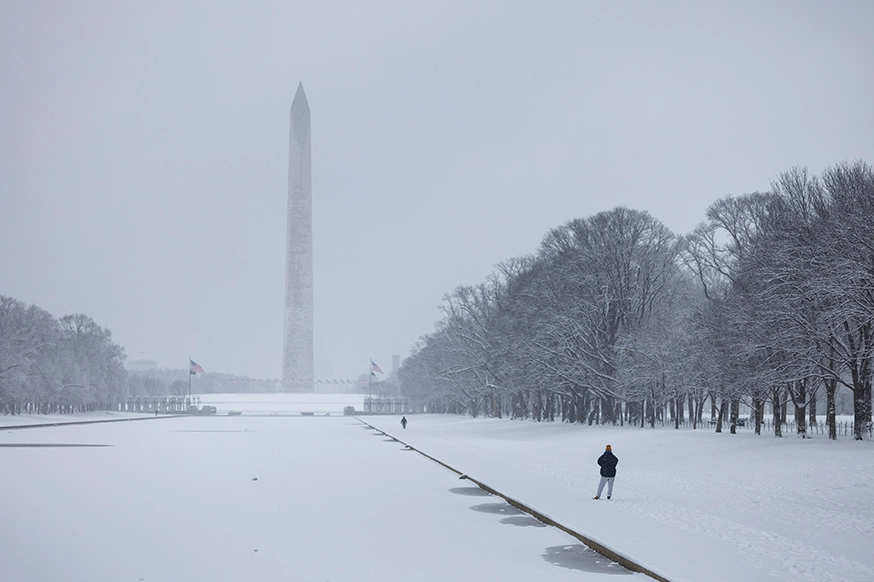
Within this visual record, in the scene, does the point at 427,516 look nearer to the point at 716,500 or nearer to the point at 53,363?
the point at 716,500

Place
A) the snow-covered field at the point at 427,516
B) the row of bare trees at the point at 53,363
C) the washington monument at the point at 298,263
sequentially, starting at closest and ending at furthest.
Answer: the snow-covered field at the point at 427,516, the row of bare trees at the point at 53,363, the washington monument at the point at 298,263

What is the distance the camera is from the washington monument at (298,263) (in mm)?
107125

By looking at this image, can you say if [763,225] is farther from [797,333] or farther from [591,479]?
[591,479]

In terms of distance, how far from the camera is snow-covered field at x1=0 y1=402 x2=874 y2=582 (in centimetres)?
1189

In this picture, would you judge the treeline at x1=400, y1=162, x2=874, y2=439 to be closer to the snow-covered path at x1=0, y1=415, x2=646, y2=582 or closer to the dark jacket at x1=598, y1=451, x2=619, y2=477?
the dark jacket at x1=598, y1=451, x2=619, y2=477

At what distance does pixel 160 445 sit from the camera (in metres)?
39.2

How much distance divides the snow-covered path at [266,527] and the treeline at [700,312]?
45.4 ft

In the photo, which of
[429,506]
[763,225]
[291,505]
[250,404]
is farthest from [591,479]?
[250,404]

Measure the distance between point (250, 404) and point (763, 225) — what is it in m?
96.7

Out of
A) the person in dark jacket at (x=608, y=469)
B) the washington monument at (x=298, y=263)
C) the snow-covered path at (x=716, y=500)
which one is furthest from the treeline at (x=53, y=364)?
the person in dark jacket at (x=608, y=469)

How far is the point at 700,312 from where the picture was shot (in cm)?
4281

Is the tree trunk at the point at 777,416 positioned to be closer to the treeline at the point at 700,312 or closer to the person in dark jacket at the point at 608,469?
the treeline at the point at 700,312

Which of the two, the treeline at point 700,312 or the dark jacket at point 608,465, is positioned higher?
the treeline at point 700,312

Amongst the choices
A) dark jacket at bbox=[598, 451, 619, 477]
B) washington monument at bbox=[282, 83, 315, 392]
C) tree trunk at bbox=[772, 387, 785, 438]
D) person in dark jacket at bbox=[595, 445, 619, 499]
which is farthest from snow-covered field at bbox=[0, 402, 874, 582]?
washington monument at bbox=[282, 83, 315, 392]
